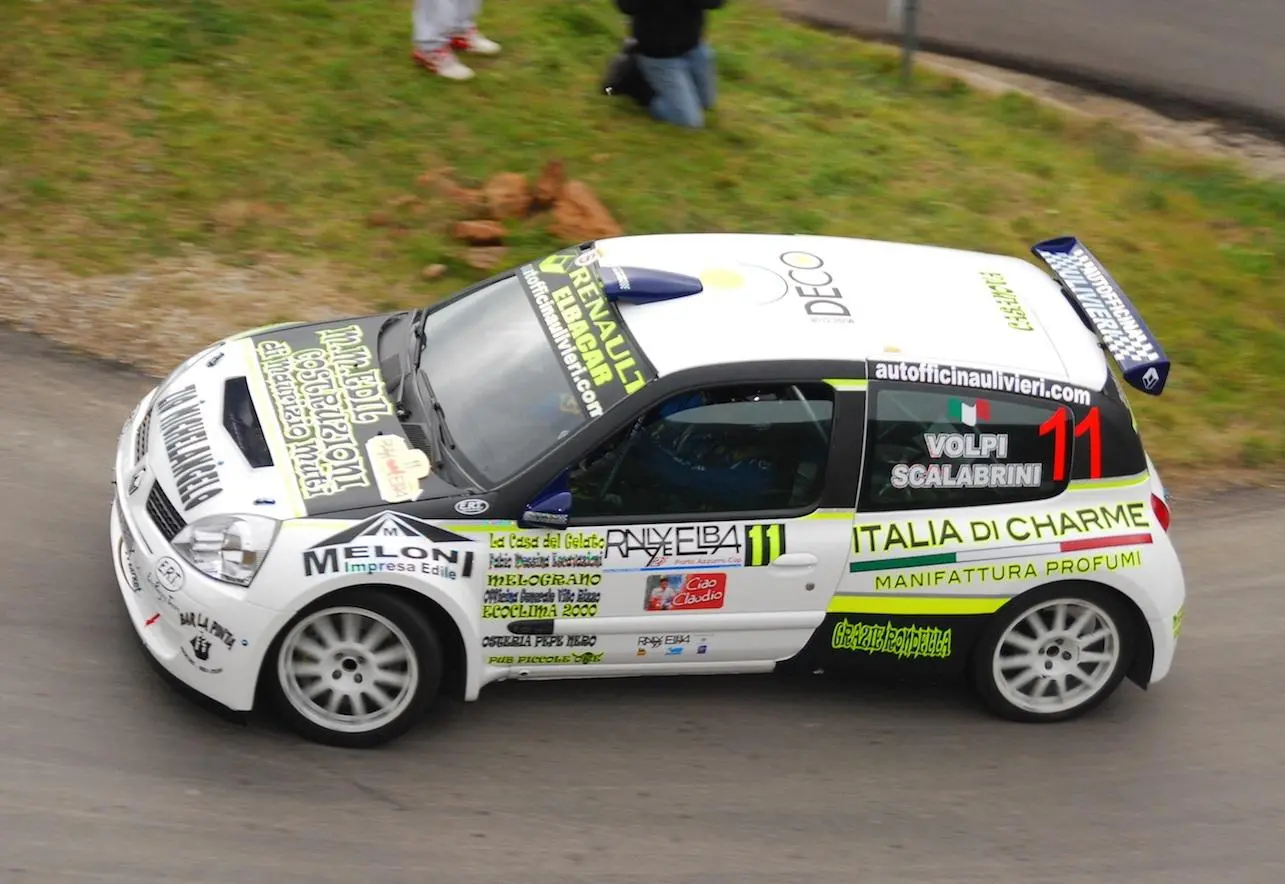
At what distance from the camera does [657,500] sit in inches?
224

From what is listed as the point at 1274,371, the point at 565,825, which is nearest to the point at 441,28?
the point at 1274,371

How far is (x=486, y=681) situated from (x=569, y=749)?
462mm

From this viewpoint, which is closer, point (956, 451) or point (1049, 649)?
point (956, 451)

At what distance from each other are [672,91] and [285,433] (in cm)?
581

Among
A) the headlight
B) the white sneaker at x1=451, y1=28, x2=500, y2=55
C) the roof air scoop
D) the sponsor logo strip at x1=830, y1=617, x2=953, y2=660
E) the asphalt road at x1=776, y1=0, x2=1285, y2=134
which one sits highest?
the roof air scoop

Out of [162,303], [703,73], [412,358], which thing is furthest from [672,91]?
[412,358]

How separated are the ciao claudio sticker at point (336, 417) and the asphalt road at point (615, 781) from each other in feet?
3.23

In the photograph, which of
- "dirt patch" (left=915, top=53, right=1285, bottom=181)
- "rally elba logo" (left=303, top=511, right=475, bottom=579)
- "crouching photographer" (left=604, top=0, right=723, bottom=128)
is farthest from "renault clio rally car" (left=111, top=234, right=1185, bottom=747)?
"dirt patch" (left=915, top=53, right=1285, bottom=181)

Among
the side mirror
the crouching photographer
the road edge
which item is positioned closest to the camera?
the side mirror

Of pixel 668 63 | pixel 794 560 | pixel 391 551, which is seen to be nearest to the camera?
pixel 391 551

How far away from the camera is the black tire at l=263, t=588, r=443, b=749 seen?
5.42m

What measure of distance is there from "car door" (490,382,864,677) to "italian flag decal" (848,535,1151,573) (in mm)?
154

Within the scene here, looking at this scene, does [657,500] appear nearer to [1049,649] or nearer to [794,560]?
[794,560]

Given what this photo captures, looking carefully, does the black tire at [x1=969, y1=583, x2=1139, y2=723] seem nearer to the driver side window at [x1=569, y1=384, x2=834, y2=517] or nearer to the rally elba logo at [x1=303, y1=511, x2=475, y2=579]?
the driver side window at [x1=569, y1=384, x2=834, y2=517]
